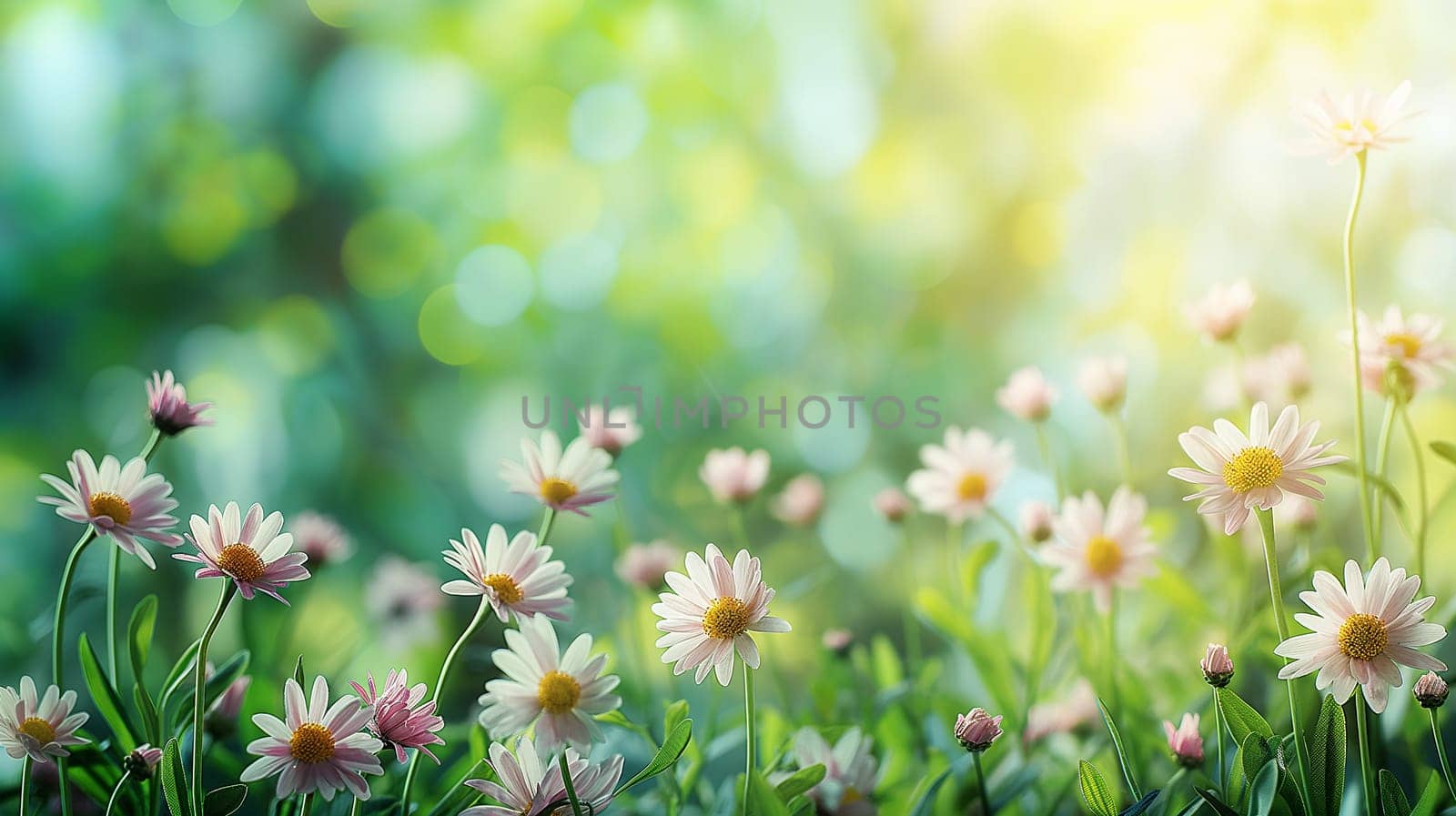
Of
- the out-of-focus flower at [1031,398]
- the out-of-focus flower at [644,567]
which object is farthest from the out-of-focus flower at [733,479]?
the out-of-focus flower at [1031,398]

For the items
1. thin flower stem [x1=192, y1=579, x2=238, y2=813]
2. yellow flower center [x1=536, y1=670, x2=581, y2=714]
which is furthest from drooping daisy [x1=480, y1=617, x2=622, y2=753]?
thin flower stem [x1=192, y1=579, x2=238, y2=813]

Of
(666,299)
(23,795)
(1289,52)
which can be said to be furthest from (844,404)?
(23,795)

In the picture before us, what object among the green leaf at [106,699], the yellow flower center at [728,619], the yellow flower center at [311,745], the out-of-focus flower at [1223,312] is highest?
the out-of-focus flower at [1223,312]

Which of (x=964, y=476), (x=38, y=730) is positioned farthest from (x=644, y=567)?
(x=38, y=730)

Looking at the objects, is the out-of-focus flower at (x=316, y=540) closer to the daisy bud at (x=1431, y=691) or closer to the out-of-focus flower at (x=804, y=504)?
the out-of-focus flower at (x=804, y=504)

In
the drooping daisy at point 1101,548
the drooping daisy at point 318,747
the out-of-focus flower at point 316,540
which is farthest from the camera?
the out-of-focus flower at point 316,540

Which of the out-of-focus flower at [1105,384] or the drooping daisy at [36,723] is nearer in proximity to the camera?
the drooping daisy at [36,723]

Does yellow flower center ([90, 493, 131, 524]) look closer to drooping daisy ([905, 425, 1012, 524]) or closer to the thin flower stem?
the thin flower stem
